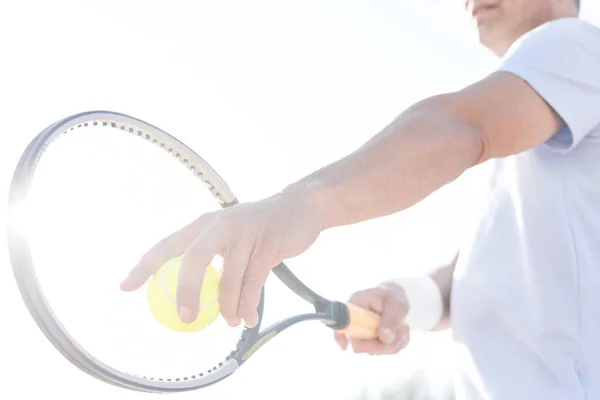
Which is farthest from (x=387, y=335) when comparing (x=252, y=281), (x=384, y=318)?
(x=252, y=281)

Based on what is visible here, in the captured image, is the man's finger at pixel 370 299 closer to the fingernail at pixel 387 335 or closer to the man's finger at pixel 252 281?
the fingernail at pixel 387 335

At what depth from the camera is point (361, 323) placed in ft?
8.44

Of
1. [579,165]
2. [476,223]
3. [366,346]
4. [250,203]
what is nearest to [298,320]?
[366,346]

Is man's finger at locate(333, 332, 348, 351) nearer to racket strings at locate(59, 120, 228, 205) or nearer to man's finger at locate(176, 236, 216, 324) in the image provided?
racket strings at locate(59, 120, 228, 205)

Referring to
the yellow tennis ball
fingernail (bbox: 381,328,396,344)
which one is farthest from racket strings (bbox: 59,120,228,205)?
fingernail (bbox: 381,328,396,344)

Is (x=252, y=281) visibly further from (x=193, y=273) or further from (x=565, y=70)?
(x=565, y=70)

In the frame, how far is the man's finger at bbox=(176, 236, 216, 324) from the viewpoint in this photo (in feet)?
4.01

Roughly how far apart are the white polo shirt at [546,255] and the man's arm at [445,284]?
0.50 m

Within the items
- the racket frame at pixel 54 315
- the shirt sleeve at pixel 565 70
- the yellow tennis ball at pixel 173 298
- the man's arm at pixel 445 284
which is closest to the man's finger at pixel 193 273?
the yellow tennis ball at pixel 173 298

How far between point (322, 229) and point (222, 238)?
0.69 feet

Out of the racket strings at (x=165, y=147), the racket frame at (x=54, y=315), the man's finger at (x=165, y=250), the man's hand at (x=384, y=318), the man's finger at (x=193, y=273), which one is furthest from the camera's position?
the man's hand at (x=384, y=318)

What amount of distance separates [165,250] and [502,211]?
3.60ft

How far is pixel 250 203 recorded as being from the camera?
4.37 feet

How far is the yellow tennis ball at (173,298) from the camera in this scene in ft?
5.54
